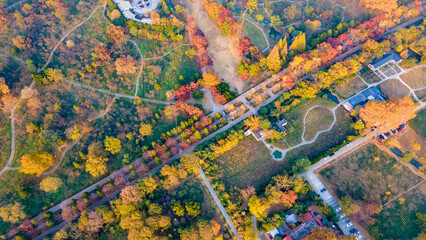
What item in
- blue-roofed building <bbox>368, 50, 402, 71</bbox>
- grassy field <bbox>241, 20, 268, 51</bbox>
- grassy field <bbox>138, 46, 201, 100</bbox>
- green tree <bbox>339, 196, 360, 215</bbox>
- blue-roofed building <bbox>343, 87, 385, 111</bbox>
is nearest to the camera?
green tree <bbox>339, 196, 360, 215</bbox>

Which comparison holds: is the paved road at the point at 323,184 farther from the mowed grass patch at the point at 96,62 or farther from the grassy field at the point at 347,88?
the mowed grass patch at the point at 96,62

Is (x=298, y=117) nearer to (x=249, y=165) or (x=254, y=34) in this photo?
(x=249, y=165)

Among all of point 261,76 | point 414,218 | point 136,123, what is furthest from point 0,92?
point 414,218

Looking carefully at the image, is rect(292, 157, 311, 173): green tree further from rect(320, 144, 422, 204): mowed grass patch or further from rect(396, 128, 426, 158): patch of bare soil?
rect(396, 128, 426, 158): patch of bare soil

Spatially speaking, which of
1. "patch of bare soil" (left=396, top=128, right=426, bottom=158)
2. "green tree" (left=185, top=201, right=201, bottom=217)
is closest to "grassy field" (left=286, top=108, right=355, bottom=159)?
"patch of bare soil" (left=396, top=128, right=426, bottom=158)

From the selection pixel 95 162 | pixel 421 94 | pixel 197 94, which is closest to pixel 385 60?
pixel 421 94

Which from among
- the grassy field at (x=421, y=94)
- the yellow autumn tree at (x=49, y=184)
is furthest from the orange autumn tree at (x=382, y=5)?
the yellow autumn tree at (x=49, y=184)

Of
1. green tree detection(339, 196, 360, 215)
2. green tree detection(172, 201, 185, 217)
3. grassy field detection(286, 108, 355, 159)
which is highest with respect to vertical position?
green tree detection(172, 201, 185, 217)
